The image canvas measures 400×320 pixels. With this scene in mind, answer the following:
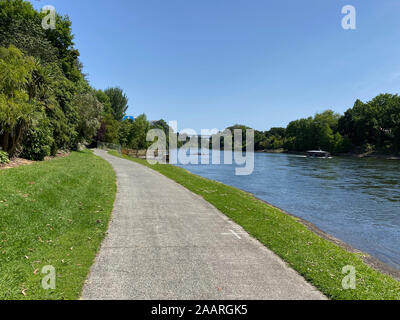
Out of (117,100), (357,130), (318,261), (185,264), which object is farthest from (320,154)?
(185,264)

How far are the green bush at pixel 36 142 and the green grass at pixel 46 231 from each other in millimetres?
6487

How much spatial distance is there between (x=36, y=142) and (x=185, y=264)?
54.1 feet

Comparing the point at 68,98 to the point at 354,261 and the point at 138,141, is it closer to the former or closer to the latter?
the point at 354,261

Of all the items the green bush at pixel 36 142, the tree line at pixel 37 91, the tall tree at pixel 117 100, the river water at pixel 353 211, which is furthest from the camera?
the tall tree at pixel 117 100

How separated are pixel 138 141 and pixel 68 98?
3841cm

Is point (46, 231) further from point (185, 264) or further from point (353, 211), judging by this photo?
point (353, 211)

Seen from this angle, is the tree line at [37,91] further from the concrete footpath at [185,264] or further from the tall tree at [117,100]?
the tall tree at [117,100]

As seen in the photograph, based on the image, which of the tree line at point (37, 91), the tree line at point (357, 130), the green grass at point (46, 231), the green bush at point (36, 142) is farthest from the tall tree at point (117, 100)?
the tree line at point (357, 130)

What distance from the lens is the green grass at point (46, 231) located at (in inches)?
165

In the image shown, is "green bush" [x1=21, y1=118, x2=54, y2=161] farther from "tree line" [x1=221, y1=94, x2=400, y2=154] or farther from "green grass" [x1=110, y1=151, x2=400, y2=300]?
"tree line" [x1=221, y1=94, x2=400, y2=154]

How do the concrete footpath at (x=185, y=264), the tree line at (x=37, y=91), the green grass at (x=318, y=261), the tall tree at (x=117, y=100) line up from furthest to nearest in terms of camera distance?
the tall tree at (x=117, y=100) < the tree line at (x=37, y=91) < the green grass at (x=318, y=261) < the concrete footpath at (x=185, y=264)

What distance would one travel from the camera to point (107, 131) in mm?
54719

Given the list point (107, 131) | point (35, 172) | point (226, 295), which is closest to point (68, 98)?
point (35, 172)
